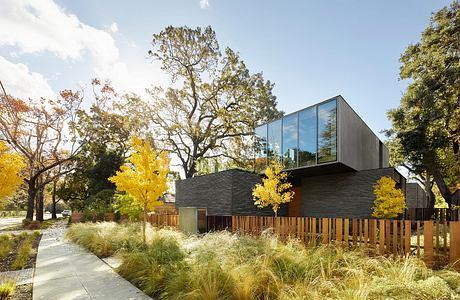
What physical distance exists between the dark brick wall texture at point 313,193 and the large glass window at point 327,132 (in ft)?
9.59

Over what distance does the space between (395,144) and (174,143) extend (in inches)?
711

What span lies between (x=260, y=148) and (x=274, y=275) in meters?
12.7

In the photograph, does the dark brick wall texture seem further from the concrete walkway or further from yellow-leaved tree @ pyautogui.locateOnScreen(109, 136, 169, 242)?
the concrete walkway

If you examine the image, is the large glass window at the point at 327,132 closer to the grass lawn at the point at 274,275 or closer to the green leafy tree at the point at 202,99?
the grass lawn at the point at 274,275

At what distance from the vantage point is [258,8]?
10633 millimetres

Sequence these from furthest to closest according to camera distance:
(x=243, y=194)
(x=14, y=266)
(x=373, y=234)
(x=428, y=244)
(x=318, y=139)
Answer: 1. (x=243, y=194)
2. (x=318, y=139)
3. (x=14, y=266)
4. (x=373, y=234)
5. (x=428, y=244)

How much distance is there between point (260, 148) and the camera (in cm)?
1681

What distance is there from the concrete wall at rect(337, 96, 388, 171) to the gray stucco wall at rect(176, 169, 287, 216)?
16.7 feet

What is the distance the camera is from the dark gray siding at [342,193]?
14031mm

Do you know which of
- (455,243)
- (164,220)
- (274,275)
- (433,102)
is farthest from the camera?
(433,102)

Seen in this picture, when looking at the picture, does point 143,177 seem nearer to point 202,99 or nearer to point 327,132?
point 327,132

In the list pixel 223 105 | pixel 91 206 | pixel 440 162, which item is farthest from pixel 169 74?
pixel 440 162

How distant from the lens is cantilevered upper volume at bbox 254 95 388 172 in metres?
12.9

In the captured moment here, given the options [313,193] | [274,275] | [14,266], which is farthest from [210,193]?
[274,275]
